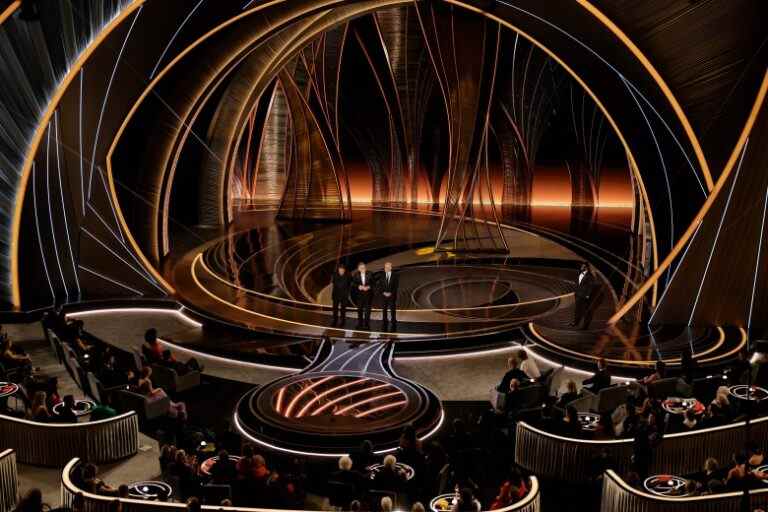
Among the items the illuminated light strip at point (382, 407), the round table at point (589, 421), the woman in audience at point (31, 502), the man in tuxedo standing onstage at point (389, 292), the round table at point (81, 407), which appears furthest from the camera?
the man in tuxedo standing onstage at point (389, 292)

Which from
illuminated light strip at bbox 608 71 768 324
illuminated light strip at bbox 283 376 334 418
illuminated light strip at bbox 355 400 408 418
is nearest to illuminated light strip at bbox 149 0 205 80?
illuminated light strip at bbox 283 376 334 418

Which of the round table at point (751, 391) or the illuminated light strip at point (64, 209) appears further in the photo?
the illuminated light strip at point (64, 209)

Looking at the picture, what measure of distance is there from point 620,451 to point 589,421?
2.44ft

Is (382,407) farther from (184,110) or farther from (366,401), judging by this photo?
(184,110)

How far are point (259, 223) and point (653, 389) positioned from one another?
1518 centimetres

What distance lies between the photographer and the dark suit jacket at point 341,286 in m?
12.3

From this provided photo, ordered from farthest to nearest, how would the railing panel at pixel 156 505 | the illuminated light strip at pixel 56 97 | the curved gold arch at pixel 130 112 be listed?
1. the illuminated light strip at pixel 56 97
2. the curved gold arch at pixel 130 112
3. the railing panel at pixel 156 505

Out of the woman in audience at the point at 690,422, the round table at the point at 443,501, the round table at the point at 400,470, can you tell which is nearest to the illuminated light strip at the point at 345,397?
the round table at the point at 400,470

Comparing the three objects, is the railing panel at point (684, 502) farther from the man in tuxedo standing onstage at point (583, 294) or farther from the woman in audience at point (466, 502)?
the man in tuxedo standing onstage at point (583, 294)

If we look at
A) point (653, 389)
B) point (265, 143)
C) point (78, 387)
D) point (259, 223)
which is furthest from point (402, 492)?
point (265, 143)

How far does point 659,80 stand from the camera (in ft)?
35.2

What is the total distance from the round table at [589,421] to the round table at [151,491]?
13.0 feet

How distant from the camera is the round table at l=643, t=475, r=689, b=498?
691 cm

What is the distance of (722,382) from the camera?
953 cm
